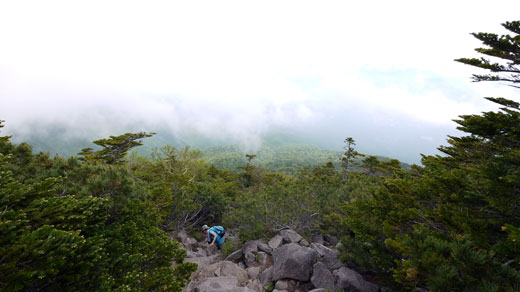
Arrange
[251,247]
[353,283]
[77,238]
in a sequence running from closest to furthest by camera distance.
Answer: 1. [77,238]
2. [353,283]
3. [251,247]

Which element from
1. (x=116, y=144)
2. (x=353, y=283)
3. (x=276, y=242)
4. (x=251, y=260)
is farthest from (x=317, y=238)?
(x=116, y=144)

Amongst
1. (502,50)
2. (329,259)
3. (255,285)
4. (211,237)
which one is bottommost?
(211,237)

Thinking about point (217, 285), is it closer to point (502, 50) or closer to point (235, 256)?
point (235, 256)

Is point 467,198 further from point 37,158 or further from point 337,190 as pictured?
point 37,158

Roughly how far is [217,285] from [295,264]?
282cm

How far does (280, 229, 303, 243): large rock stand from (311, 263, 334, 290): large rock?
10.9 feet

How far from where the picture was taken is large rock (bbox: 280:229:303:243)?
11.1 metres

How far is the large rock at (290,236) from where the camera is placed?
1114 cm

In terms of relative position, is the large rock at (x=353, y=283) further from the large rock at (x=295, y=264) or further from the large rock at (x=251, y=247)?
the large rock at (x=251, y=247)

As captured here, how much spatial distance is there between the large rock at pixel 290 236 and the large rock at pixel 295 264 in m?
2.60

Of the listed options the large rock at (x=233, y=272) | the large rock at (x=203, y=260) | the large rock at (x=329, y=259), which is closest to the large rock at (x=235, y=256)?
the large rock at (x=203, y=260)

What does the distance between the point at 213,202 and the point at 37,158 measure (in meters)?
10.7

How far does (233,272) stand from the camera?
29.1 feet

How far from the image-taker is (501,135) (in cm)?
745
